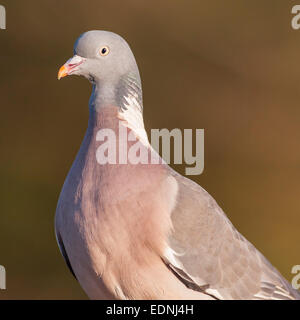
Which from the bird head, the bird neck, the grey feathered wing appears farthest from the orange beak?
the grey feathered wing

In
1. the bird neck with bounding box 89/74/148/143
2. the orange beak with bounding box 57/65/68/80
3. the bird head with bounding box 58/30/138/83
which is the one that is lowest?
the bird neck with bounding box 89/74/148/143

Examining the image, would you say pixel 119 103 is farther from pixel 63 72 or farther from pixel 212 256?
pixel 212 256

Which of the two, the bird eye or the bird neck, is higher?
the bird eye

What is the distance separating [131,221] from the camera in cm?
204

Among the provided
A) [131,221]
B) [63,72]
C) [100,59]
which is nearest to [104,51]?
[100,59]

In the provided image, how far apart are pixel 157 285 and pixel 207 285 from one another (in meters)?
0.29

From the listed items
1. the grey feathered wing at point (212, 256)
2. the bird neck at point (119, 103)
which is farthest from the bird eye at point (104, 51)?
the grey feathered wing at point (212, 256)

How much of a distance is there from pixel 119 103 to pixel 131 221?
0.52m

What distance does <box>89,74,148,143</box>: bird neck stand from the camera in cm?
221

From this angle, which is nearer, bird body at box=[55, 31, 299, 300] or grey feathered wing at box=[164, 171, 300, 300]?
bird body at box=[55, 31, 299, 300]

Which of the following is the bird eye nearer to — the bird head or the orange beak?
the bird head

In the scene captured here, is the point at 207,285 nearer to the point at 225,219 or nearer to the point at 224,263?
the point at 224,263

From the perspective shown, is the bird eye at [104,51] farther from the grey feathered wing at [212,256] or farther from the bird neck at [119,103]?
the grey feathered wing at [212,256]

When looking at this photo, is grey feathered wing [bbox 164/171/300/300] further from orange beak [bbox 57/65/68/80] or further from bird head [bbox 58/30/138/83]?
orange beak [bbox 57/65/68/80]
